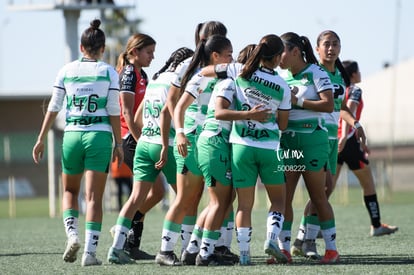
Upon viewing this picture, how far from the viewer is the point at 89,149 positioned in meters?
9.30

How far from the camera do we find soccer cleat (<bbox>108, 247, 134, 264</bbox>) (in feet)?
30.8

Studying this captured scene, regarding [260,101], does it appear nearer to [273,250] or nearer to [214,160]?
[214,160]

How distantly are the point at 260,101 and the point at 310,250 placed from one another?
2.05 m

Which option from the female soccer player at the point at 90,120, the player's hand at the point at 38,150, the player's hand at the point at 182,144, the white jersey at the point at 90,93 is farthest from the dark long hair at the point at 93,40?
the player's hand at the point at 182,144

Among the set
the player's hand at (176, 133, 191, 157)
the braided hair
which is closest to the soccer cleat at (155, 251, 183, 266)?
the player's hand at (176, 133, 191, 157)

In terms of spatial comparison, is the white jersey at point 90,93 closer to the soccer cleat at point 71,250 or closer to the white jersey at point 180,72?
the white jersey at point 180,72

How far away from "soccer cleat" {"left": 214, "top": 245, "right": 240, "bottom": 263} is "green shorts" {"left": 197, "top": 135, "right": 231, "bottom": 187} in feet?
2.59

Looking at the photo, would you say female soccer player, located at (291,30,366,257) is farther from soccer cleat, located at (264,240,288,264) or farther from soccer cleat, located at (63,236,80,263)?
soccer cleat, located at (63,236,80,263)

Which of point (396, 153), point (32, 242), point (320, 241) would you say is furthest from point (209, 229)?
point (396, 153)

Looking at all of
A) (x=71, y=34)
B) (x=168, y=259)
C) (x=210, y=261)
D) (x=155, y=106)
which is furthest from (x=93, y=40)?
(x=71, y=34)

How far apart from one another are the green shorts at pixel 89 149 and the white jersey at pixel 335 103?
7.56 feet

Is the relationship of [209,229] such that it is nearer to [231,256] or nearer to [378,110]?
[231,256]

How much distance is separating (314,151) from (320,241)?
9.85 ft

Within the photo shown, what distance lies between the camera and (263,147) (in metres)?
8.84
